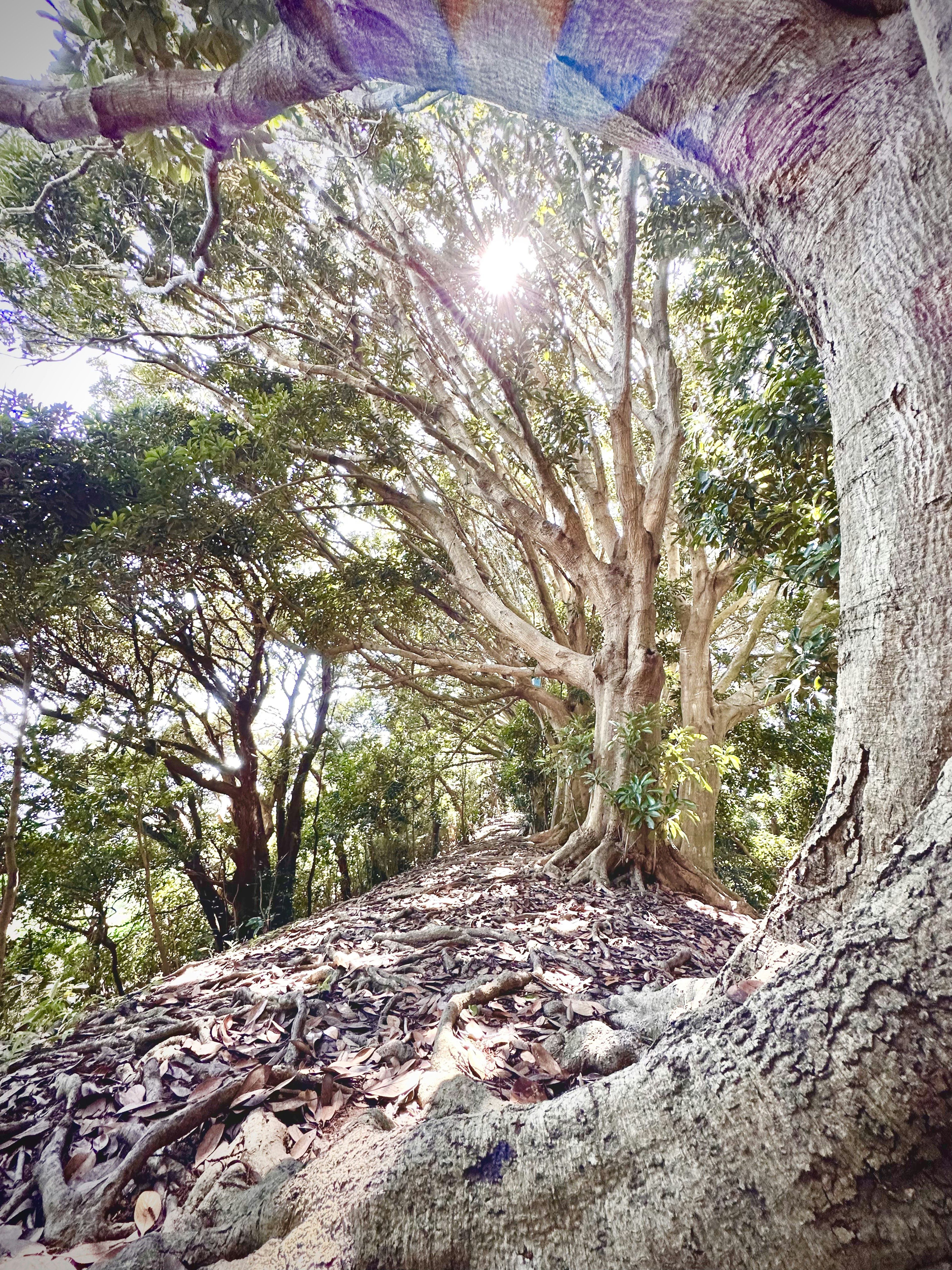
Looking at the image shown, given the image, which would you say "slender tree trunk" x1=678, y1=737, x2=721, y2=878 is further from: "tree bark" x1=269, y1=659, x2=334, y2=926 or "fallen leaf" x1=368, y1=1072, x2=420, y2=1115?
"tree bark" x1=269, y1=659, x2=334, y2=926

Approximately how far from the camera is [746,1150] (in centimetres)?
82

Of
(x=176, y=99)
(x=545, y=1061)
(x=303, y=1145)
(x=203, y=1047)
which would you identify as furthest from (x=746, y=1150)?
(x=176, y=99)

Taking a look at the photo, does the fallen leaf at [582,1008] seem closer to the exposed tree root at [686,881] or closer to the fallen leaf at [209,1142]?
the fallen leaf at [209,1142]

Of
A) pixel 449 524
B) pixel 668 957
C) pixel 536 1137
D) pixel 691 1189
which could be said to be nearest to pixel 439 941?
pixel 668 957

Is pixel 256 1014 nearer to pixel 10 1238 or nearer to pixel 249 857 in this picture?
pixel 10 1238

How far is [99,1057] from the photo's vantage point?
5.95ft

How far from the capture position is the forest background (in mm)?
3881

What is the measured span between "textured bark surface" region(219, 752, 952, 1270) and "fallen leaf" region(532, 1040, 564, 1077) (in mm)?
590

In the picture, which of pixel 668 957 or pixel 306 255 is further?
pixel 306 255

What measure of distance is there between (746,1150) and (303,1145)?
1083mm

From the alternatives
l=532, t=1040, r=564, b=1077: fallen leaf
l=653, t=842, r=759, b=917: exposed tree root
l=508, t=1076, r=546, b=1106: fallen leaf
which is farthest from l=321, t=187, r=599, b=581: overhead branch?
l=508, t=1076, r=546, b=1106: fallen leaf

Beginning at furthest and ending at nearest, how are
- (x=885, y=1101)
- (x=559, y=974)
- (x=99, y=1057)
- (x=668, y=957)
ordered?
(x=668, y=957) → (x=559, y=974) → (x=99, y=1057) → (x=885, y=1101)

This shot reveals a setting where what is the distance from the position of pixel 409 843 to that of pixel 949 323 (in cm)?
1016

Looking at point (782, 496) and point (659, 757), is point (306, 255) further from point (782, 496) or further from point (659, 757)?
point (659, 757)
